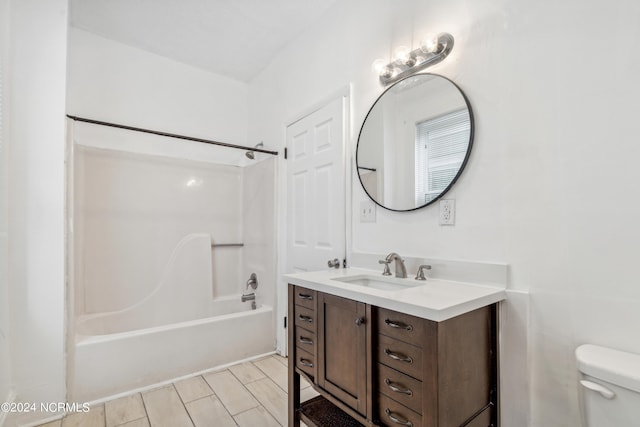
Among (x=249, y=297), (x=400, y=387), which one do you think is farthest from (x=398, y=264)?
(x=249, y=297)

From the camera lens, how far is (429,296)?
3.67 ft

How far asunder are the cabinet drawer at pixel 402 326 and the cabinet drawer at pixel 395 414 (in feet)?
0.76

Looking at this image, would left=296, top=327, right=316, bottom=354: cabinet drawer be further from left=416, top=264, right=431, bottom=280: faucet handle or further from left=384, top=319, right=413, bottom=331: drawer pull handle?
left=416, top=264, right=431, bottom=280: faucet handle

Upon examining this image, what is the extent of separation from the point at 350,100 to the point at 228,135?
5.73 ft

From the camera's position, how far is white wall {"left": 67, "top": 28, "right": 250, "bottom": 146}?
2549 mm

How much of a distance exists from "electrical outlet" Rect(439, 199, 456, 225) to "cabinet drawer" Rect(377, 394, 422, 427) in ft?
2.65

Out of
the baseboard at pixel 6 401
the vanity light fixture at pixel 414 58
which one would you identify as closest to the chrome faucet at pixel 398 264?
the vanity light fixture at pixel 414 58

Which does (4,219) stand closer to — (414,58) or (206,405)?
(206,405)

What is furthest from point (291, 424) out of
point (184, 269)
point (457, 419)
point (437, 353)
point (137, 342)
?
point (184, 269)

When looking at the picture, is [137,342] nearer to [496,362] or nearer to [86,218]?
[86,218]

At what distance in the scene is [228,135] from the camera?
3285 mm

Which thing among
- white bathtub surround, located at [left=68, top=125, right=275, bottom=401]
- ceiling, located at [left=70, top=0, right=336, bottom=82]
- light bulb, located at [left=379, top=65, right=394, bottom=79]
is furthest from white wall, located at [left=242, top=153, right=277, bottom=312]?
light bulb, located at [left=379, top=65, right=394, bottom=79]

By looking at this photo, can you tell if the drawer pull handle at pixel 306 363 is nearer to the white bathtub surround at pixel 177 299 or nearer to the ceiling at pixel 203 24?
the white bathtub surround at pixel 177 299

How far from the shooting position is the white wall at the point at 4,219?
1.56m
